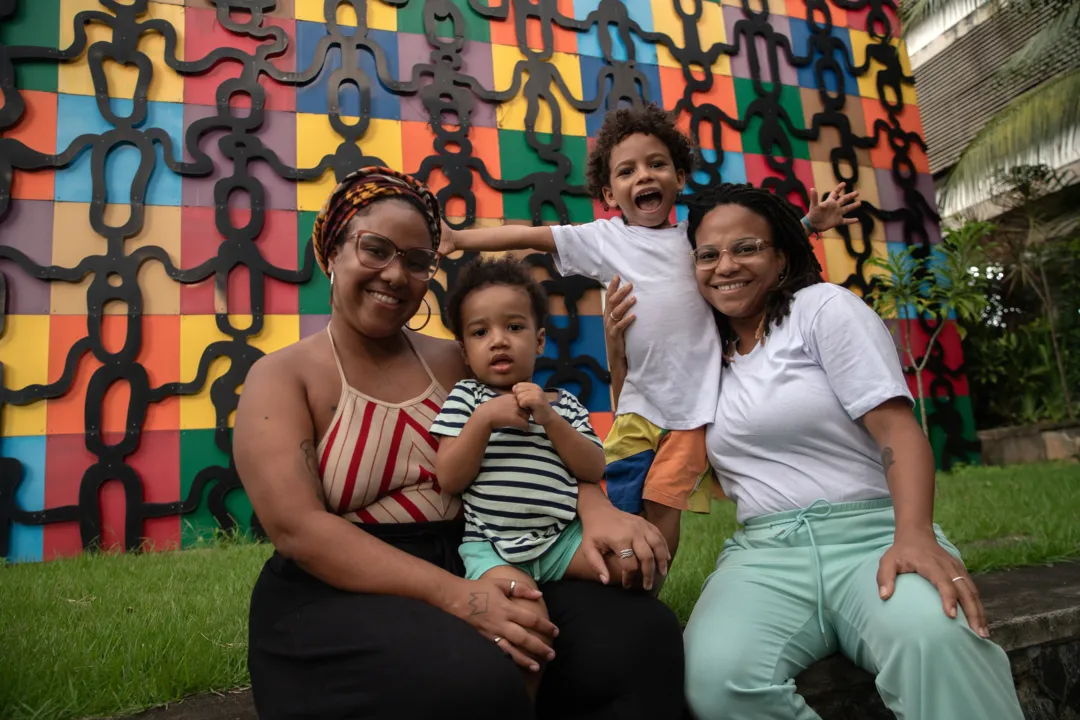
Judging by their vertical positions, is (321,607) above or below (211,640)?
above

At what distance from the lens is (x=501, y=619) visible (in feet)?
4.28

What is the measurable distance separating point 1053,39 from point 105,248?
27.1 ft

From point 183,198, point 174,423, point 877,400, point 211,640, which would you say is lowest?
point 211,640

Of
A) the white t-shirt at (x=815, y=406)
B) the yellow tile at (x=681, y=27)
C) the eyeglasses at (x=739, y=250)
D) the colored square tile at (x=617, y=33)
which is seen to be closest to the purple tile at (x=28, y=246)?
the colored square tile at (x=617, y=33)

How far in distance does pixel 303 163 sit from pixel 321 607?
345 centimetres

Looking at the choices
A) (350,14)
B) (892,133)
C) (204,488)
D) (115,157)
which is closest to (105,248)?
(115,157)

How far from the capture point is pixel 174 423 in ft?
12.5

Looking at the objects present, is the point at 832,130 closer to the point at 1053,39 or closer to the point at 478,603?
the point at 1053,39

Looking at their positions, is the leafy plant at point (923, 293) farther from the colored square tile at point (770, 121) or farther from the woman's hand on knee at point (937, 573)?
the woman's hand on knee at point (937, 573)

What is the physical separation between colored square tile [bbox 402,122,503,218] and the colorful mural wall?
0.04ft

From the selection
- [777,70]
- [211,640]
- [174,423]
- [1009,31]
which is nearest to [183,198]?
[174,423]

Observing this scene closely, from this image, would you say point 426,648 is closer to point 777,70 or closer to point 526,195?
point 526,195

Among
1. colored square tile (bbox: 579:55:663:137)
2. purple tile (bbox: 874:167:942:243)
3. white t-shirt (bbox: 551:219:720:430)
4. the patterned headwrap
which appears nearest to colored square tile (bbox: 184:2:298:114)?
colored square tile (bbox: 579:55:663:137)

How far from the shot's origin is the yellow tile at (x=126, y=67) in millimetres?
3916
